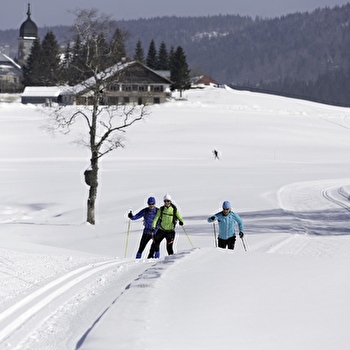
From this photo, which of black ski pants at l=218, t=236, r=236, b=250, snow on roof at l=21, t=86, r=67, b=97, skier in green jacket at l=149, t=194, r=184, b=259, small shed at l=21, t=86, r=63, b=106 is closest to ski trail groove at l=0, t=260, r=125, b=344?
skier in green jacket at l=149, t=194, r=184, b=259

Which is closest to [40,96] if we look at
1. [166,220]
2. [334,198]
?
[334,198]

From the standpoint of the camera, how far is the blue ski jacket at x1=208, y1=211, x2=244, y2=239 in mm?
14898

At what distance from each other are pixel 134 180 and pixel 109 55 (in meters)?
14.9

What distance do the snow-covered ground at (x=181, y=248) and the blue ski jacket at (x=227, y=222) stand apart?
1.64 meters

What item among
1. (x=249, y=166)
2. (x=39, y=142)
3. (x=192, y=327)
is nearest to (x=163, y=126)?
(x=39, y=142)

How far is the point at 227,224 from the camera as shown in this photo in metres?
15.0

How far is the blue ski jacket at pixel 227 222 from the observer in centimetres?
1490

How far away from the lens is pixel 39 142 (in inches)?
2297

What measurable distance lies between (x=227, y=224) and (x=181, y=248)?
485 centimetres

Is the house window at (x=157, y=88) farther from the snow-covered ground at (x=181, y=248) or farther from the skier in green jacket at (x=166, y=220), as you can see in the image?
the skier in green jacket at (x=166, y=220)

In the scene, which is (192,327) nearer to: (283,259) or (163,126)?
(283,259)

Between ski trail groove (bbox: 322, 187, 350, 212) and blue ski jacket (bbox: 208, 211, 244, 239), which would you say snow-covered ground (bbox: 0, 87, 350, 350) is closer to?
ski trail groove (bbox: 322, 187, 350, 212)

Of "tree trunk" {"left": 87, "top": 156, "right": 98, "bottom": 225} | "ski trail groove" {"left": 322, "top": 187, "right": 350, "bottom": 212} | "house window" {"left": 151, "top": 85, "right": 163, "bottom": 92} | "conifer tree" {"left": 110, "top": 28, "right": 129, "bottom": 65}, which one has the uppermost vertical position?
"conifer tree" {"left": 110, "top": 28, "right": 129, "bottom": 65}

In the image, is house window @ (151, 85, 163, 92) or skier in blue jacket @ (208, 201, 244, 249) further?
house window @ (151, 85, 163, 92)
